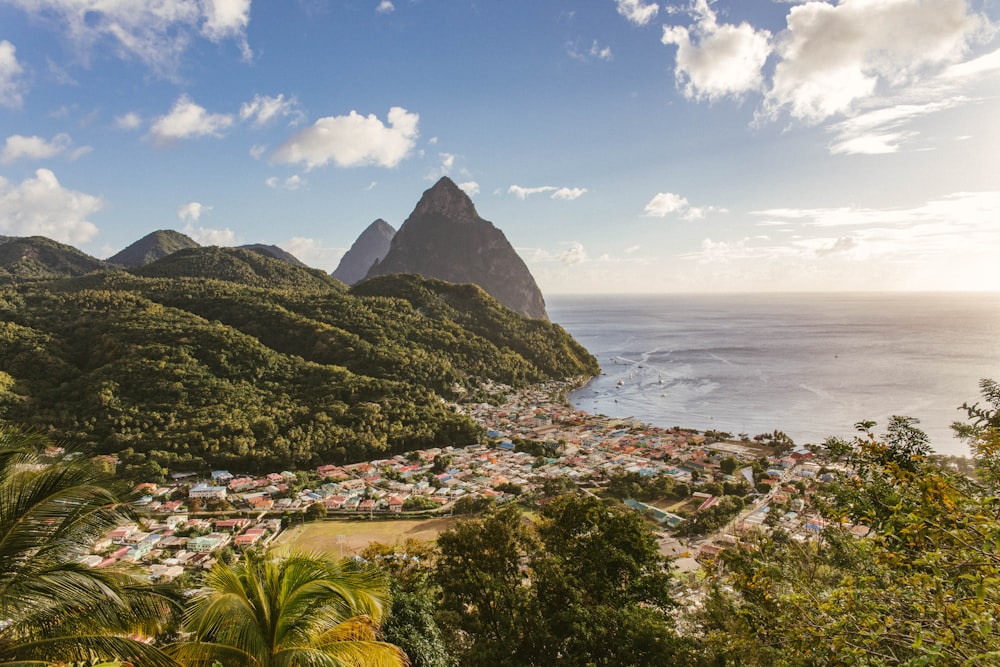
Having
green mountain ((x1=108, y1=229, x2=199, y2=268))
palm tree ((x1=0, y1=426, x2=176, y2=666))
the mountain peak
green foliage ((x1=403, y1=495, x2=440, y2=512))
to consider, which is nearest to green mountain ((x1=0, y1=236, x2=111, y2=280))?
green mountain ((x1=108, y1=229, x2=199, y2=268))

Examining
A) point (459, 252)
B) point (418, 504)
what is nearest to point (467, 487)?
point (418, 504)

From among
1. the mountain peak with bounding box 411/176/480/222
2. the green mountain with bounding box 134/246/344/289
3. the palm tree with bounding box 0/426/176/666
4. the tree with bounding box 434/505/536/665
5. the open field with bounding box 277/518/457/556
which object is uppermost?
the mountain peak with bounding box 411/176/480/222

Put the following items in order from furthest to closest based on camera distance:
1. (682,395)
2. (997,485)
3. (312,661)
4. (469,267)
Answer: (469,267), (682,395), (997,485), (312,661)

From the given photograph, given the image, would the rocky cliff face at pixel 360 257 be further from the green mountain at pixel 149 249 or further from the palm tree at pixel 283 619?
the palm tree at pixel 283 619

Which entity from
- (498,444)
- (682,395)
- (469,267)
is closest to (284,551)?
(498,444)

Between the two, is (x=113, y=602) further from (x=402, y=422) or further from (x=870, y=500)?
(x=402, y=422)

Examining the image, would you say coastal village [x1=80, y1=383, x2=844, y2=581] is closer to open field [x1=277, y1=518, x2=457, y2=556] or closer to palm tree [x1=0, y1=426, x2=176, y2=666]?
open field [x1=277, y1=518, x2=457, y2=556]
